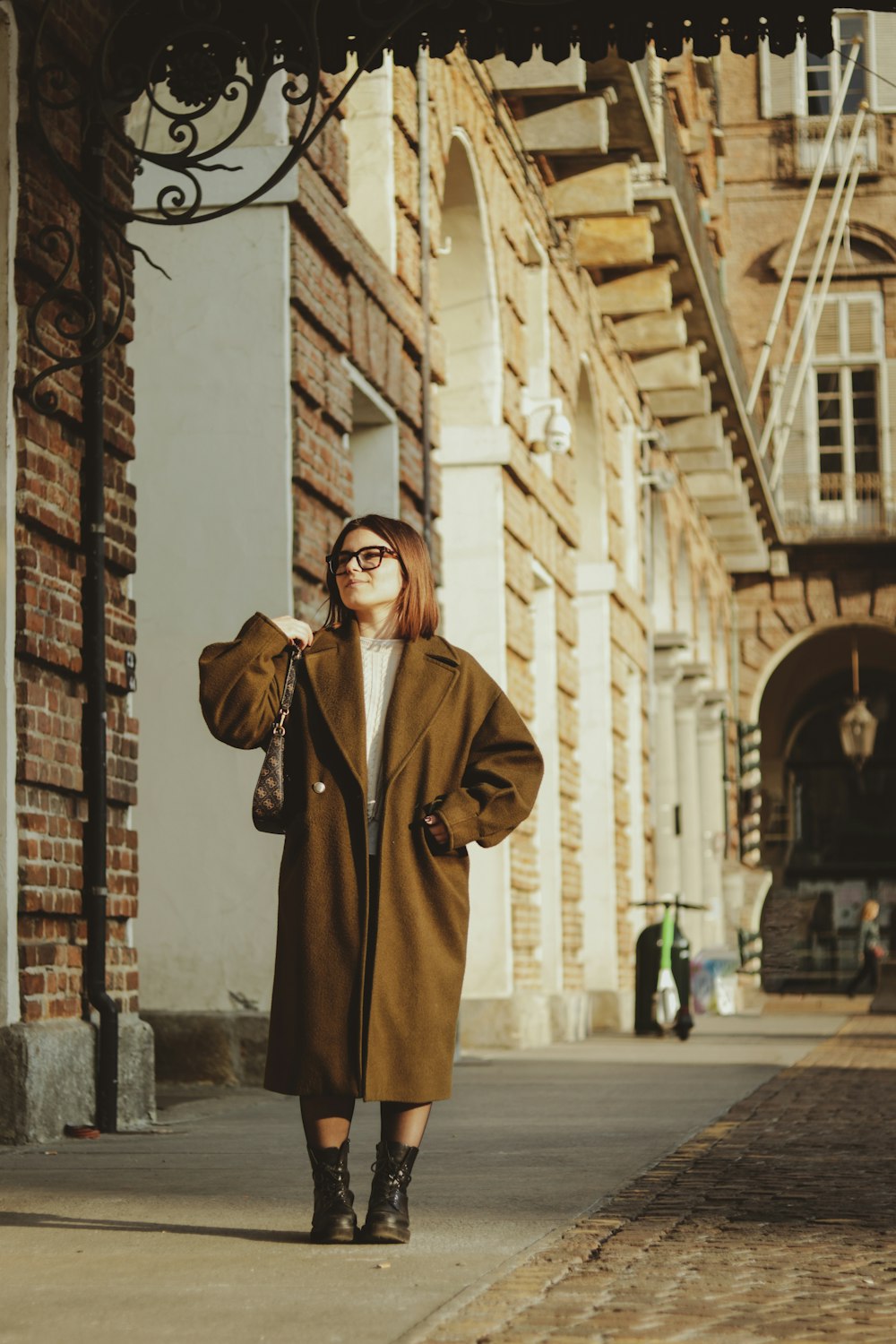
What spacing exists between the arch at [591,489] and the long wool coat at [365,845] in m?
16.1

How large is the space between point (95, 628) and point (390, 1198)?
354cm

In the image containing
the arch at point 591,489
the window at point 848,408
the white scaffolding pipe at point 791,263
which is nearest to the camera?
the arch at point 591,489

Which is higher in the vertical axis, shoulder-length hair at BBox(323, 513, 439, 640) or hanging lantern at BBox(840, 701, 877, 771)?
hanging lantern at BBox(840, 701, 877, 771)

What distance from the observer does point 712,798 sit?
32.3 m

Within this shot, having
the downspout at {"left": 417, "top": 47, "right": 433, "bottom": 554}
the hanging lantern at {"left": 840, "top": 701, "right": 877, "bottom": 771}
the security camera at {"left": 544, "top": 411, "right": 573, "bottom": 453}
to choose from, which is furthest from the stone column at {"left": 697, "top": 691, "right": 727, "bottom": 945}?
the downspout at {"left": 417, "top": 47, "right": 433, "bottom": 554}

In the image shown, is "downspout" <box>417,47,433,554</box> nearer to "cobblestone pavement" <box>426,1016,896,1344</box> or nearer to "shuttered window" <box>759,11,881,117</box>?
"cobblestone pavement" <box>426,1016,896,1344</box>

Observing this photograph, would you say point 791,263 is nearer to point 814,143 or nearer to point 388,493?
point 814,143

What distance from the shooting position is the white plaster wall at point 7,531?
7.29 m

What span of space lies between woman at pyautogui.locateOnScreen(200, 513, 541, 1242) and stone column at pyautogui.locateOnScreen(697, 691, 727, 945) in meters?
25.6

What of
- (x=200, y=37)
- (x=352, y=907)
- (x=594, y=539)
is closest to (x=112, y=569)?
(x=200, y=37)

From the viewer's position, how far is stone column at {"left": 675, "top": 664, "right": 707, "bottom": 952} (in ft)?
94.3

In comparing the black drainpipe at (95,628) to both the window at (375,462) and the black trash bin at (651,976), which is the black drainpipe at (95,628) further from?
the black trash bin at (651,976)

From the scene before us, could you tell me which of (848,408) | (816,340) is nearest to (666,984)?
(848,408)

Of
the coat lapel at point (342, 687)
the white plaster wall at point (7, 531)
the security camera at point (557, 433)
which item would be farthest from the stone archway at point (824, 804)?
the coat lapel at point (342, 687)
